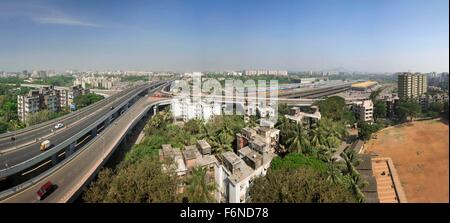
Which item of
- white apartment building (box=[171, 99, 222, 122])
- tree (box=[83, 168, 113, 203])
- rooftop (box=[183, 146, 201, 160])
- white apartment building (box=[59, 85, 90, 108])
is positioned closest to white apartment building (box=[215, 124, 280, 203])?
rooftop (box=[183, 146, 201, 160])

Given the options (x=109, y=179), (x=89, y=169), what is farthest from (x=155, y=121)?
(x=109, y=179)

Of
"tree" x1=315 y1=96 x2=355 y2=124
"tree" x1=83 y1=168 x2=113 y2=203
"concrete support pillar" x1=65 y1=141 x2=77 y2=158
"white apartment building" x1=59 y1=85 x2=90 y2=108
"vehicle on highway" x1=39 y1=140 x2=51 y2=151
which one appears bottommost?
"concrete support pillar" x1=65 y1=141 x2=77 y2=158

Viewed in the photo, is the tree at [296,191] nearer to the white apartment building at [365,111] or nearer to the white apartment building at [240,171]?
the white apartment building at [240,171]

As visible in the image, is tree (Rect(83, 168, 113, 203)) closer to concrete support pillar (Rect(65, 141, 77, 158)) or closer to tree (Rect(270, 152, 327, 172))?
tree (Rect(270, 152, 327, 172))

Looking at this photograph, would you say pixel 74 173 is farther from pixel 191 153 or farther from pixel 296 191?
pixel 296 191

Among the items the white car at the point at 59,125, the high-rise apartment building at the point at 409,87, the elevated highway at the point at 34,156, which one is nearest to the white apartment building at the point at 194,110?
the elevated highway at the point at 34,156
